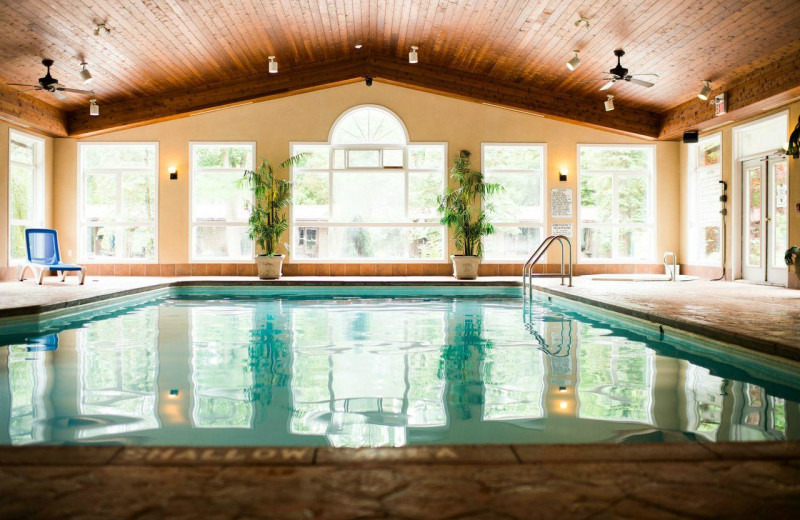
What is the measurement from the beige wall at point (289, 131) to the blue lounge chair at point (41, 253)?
139cm

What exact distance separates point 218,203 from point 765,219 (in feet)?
29.8

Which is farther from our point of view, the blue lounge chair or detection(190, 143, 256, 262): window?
detection(190, 143, 256, 262): window

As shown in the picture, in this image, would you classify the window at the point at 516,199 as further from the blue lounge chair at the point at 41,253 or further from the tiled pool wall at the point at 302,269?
the blue lounge chair at the point at 41,253

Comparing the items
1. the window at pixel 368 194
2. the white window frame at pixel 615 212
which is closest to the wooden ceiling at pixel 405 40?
the white window frame at pixel 615 212

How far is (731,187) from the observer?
9820 millimetres

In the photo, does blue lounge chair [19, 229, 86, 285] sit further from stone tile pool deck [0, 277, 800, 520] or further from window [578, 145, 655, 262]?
window [578, 145, 655, 262]

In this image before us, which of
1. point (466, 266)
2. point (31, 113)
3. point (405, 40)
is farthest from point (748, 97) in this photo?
point (31, 113)

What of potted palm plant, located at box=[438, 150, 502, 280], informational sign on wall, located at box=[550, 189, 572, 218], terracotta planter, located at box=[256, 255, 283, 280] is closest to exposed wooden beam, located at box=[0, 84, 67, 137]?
terracotta planter, located at box=[256, 255, 283, 280]

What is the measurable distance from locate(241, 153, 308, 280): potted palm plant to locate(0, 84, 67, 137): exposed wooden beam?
3.30 meters

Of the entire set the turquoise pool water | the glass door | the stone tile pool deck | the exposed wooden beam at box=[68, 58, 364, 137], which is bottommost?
the turquoise pool water

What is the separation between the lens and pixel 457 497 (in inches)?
63.6

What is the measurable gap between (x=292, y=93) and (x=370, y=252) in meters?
3.21

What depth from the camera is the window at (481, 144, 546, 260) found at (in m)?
11.4

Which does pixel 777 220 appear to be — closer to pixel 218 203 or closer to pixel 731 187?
pixel 731 187
